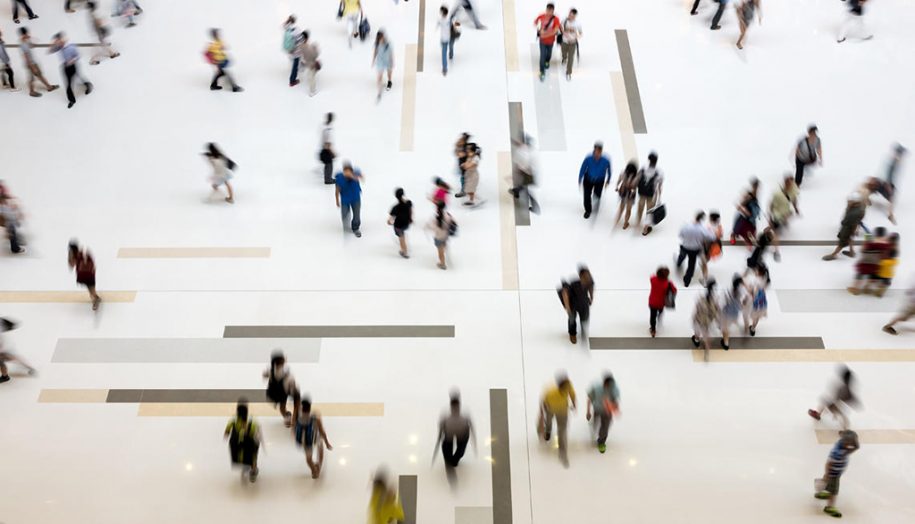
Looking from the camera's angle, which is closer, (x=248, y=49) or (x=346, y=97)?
(x=346, y=97)

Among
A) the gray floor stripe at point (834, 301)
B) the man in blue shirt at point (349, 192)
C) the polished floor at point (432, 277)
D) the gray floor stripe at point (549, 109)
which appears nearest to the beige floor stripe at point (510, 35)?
the polished floor at point (432, 277)

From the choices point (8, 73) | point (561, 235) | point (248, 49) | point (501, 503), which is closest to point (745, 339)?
point (561, 235)

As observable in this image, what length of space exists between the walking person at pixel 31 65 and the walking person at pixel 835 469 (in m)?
13.5

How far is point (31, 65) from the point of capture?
14.5 meters

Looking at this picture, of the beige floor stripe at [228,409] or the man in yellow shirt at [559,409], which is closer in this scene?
the man in yellow shirt at [559,409]

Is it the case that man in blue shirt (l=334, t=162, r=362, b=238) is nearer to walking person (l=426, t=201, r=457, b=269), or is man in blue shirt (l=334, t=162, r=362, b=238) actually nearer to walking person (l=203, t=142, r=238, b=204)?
walking person (l=426, t=201, r=457, b=269)

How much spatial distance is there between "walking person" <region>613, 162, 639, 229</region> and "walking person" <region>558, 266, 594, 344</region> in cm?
209

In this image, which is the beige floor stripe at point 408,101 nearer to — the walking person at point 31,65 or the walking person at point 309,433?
the walking person at point 309,433

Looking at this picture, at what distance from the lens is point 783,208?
11492 millimetres

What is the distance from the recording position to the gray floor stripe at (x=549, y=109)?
1372 centimetres

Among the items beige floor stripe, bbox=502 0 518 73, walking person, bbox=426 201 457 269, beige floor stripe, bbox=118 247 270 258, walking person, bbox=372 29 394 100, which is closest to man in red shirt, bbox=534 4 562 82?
beige floor stripe, bbox=502 0 518 73

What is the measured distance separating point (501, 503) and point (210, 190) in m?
6.75

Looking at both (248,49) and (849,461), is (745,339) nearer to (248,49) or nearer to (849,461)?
(849,461)

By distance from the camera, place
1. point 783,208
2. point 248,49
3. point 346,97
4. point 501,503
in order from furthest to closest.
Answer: point 248,49, point 346,97, point 783,208, point 501,503
